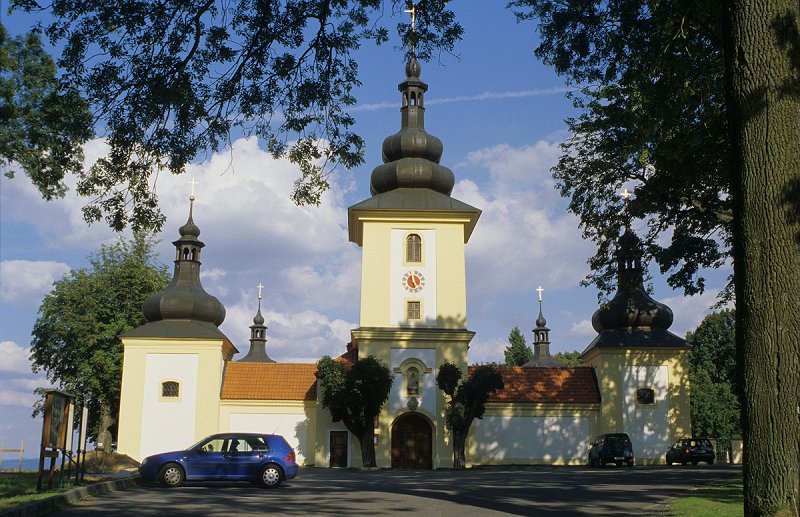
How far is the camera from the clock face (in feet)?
127

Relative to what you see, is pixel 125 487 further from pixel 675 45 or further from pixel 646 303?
pixel 646 303

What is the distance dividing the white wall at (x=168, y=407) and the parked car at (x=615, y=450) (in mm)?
18043

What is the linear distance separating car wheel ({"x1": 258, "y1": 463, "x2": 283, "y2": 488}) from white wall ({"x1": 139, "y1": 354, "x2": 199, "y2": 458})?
60.0ft

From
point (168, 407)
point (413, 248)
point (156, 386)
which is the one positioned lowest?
point (168, 407)

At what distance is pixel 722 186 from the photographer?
74.7 ft

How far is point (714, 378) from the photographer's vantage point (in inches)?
2591

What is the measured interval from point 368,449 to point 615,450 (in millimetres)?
10399

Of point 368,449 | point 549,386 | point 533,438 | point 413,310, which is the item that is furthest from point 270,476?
point 549,386

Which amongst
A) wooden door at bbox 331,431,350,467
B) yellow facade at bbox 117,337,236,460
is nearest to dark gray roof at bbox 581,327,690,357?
wooden door at bbox 331,431,350,467

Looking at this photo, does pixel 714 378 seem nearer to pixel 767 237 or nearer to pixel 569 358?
pixel 569 358

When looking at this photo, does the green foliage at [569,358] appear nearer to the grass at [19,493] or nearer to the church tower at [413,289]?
the church tower at [413,289]

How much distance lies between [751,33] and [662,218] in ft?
54.8

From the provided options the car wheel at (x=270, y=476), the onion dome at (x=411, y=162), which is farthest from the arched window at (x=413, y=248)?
the car wheel at (x=270, y=476)

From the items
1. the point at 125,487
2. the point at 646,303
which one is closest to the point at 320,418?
the point at 646,303
